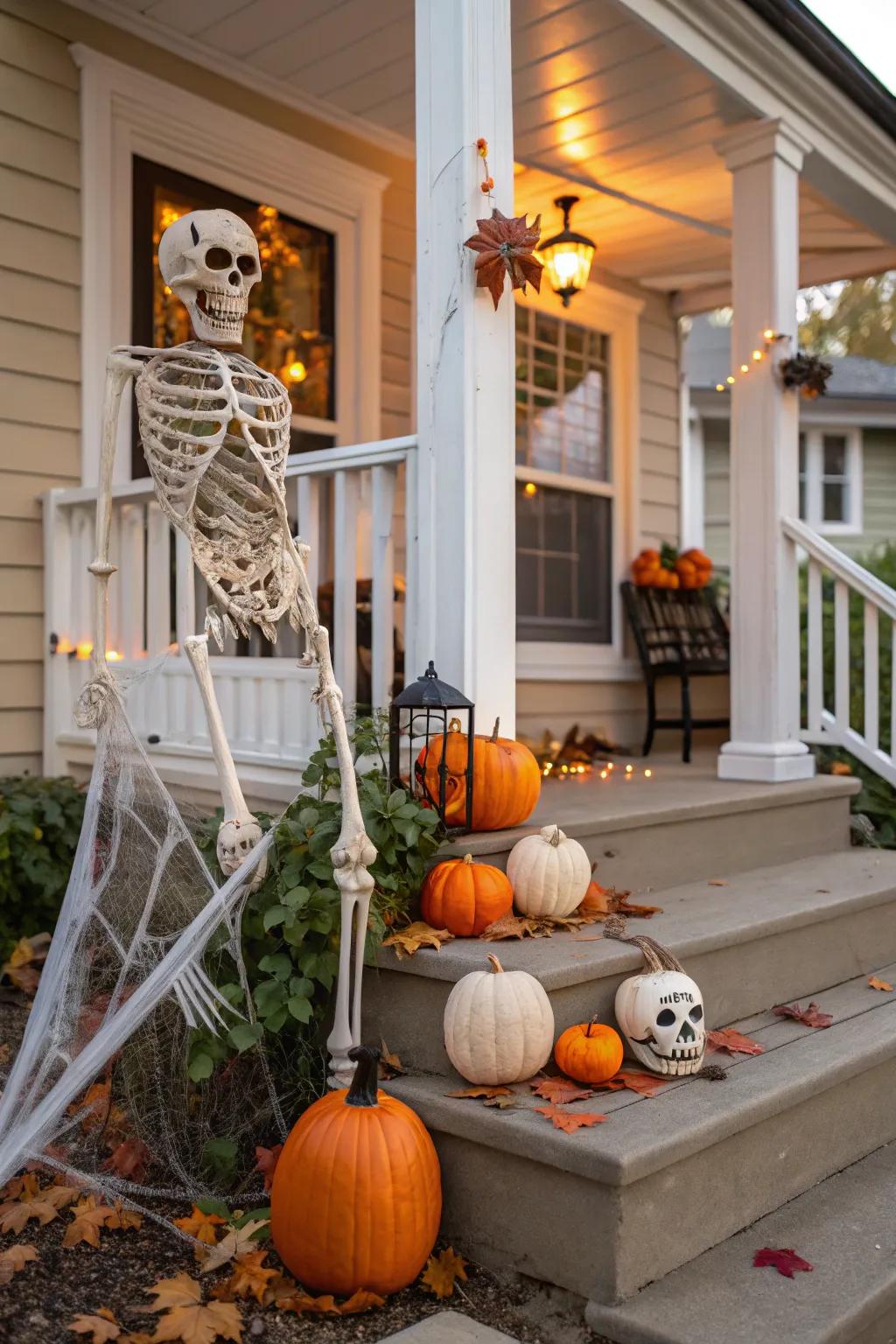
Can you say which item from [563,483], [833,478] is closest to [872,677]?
[563,483]

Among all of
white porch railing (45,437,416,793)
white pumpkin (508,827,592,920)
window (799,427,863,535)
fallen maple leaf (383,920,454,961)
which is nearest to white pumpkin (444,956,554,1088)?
fallen maple leaf (383,920,454,961)

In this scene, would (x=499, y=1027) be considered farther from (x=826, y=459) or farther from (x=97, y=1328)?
(x=826, y=459)

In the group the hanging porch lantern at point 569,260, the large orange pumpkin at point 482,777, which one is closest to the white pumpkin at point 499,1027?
the large orange pumpkin at point 482,777

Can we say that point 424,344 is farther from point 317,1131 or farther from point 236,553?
point 317,1131

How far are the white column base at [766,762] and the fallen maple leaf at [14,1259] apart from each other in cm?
309

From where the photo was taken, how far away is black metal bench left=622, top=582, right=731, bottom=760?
633cm

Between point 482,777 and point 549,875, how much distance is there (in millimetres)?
340

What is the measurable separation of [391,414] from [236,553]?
3309 mm

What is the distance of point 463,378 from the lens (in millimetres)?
3248

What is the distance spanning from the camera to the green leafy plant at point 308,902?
100 inches

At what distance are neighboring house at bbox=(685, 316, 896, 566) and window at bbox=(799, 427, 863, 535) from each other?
11mm

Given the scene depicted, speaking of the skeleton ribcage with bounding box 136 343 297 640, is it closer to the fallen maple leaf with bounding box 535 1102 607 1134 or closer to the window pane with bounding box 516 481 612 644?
the fallen maple leaf with bounding box 535 1102 607 1134

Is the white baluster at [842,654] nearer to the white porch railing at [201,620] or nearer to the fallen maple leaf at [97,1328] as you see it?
the white porch railing at [201,620]

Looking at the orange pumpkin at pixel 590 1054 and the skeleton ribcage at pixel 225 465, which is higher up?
the skeleton ribcage at pixel 225 465
